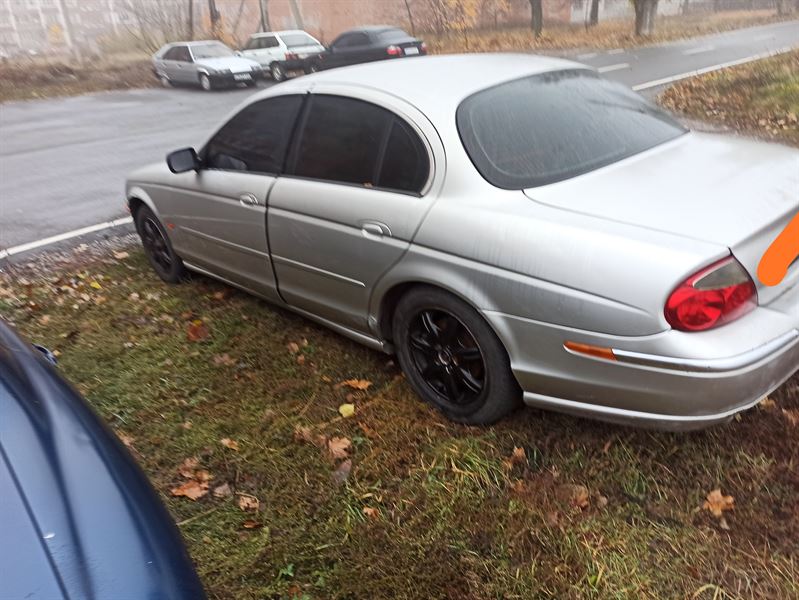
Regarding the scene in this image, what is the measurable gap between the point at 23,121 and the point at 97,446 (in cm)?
1368

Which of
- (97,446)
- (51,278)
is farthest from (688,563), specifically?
(51,278)

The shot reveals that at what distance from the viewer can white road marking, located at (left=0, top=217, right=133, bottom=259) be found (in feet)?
20.0

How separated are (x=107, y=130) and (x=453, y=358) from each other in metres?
11.0

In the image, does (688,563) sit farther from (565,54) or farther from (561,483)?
(565,54)

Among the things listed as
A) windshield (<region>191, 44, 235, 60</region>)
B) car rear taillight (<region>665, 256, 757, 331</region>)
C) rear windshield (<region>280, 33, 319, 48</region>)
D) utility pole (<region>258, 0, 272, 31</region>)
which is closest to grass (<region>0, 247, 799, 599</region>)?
car rear taillight (<region>665, 256, 757, 331</region>)

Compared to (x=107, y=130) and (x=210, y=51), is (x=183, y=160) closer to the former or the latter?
(x=107, y=130)

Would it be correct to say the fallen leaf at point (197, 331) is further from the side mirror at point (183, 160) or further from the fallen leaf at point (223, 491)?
the fallen leaf at point (223, 491)

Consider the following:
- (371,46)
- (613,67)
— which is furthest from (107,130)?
(613,67)

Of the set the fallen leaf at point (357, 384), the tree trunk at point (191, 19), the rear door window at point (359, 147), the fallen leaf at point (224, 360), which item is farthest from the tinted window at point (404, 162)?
the tree trunk at point (191, 19)

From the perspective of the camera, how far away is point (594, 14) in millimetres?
20656

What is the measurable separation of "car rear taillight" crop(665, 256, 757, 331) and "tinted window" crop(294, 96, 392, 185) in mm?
1529

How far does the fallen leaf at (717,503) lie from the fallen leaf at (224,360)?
2.59 m

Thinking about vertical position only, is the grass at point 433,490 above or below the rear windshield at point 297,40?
below

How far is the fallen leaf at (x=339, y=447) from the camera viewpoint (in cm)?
298
